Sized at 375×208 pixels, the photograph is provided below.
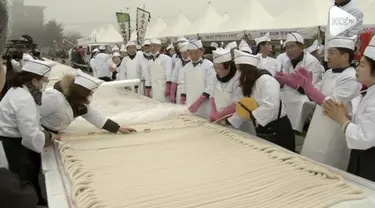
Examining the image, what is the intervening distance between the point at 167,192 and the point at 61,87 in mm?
1281

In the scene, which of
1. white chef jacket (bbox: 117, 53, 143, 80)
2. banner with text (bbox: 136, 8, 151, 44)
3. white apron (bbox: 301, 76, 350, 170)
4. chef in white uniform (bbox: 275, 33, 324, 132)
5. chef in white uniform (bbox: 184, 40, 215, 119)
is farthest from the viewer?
banner with text (bbox: 136, 8, 151, 44)

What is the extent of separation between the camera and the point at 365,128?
1.57 metres

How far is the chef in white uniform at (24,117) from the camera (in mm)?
1981

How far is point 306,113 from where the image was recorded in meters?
3.45

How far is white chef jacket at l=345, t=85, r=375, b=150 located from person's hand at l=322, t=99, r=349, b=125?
0.25 feet

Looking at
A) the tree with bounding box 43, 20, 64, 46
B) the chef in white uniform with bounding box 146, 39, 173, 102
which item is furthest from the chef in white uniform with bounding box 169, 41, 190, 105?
the tree with bounding box 43, 20, 64, 46

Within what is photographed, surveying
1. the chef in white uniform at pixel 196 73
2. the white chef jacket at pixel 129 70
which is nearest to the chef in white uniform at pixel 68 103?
the chef in white uniform at pixel 196 73

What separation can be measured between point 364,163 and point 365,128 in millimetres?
198

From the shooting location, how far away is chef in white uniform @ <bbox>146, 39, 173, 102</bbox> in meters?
5.28

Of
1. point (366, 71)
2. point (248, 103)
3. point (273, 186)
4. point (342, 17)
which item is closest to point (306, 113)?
point (342, 17)

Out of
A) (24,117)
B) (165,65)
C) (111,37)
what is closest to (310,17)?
(165,65)

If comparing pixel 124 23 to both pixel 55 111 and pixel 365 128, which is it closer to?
pixel 55 111

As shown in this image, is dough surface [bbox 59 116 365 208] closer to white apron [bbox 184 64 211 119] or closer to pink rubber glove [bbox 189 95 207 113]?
pink rubber glove [bbox 189 95 207 113]

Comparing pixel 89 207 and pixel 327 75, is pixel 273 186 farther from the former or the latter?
pixel 327 75
